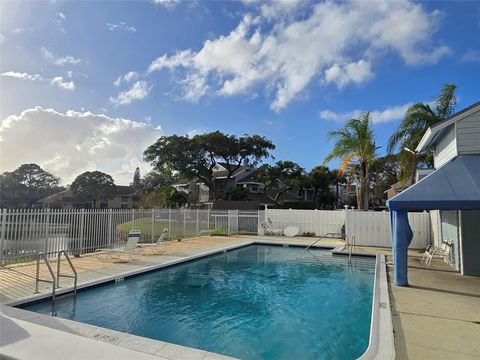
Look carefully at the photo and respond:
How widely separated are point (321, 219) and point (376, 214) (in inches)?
163

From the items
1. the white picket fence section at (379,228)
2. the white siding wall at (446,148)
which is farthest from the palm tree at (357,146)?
the white siding wall at (446,148)

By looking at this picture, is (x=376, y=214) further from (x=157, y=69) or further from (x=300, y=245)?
(x=157, y=69)

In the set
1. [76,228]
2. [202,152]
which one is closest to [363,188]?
[76,228]

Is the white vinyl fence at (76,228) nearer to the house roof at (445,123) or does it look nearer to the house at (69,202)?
the house roof at (445,123)

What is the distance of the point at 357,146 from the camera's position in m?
21.2

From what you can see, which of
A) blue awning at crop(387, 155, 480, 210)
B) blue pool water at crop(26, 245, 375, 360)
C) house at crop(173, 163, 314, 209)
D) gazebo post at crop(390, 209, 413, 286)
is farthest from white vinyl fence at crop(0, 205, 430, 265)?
house at crop(173, 163, 314, 209)

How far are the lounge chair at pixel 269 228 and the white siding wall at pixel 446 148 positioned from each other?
11.4 m

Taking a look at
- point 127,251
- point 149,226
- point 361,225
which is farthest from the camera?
point 361,225

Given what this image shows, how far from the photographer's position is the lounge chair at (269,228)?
22.5 metres

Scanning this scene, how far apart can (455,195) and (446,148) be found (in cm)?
372

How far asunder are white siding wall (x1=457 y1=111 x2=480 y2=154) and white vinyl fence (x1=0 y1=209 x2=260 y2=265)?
12416 millimetres

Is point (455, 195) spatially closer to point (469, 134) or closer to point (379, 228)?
point (469, 134)

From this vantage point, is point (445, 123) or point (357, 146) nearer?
point (445, 123)

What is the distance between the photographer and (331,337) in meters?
6.34
